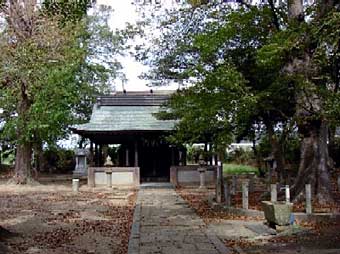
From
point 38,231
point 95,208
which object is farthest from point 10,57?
point 38,231

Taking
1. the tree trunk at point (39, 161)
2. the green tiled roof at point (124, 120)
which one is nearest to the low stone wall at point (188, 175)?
the green tiled roof at point (124, 120)

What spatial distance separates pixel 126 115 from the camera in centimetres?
2986

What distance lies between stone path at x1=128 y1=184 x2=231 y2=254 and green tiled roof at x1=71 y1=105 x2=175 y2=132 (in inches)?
385

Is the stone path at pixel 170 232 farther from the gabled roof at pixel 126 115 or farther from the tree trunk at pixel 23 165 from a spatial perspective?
the tree trunk at pixel 23 165

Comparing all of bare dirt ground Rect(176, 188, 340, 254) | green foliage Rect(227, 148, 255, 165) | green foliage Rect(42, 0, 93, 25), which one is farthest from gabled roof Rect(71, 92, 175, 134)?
green foliage Rect(42, 0, 93, 25)

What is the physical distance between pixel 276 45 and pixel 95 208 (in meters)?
8.90

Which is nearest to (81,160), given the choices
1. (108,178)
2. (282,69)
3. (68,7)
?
(108,178)

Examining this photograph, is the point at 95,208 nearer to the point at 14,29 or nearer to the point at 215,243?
the point at 215,243

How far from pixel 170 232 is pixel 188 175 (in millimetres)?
17281

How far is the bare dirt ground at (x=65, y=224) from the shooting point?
980 cm

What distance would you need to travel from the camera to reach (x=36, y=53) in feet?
84.8

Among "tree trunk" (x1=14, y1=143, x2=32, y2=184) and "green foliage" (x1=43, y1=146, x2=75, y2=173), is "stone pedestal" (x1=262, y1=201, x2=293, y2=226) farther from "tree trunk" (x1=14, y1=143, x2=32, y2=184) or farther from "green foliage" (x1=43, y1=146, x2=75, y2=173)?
"green foliage" (x1=43, y1=146, x2=75, y2=173)

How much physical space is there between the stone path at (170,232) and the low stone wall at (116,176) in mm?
9462

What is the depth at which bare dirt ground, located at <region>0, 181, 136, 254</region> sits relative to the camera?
32.1 ft
